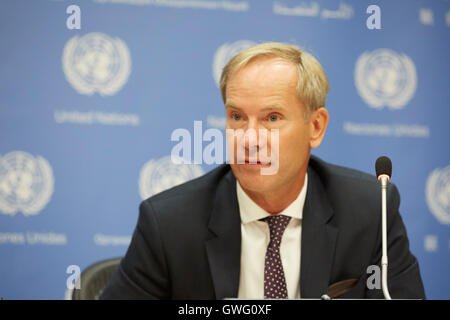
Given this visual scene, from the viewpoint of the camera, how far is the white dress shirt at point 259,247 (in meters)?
2.11

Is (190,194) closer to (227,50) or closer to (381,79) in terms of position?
(227,50)

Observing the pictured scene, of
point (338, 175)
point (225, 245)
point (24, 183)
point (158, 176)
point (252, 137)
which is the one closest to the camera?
point (252, 137)

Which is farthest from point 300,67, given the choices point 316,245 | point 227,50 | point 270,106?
point 227,50

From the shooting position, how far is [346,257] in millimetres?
2172

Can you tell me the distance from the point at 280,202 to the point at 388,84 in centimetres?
201

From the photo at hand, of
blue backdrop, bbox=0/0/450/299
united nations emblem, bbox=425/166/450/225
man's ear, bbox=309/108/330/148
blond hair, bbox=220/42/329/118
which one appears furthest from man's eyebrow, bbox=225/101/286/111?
united nations emblem, bbox=425/166/450/225

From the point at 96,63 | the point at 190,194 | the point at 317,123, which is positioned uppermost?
the point at 96,63

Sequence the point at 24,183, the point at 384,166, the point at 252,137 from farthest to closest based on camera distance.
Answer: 1. the point at 24,183
2. the point at 252,137
3. the point at 384,166

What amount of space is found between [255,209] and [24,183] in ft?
6.77

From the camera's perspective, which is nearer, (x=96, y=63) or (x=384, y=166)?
(x=384, y=166)

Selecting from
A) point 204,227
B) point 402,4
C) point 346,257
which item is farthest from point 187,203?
point 402,4

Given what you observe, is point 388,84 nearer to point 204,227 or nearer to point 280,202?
point 280,202

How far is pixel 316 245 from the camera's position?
214cm

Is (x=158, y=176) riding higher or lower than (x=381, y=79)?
lower
